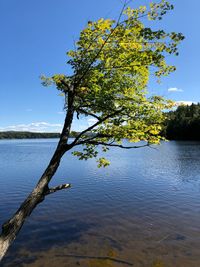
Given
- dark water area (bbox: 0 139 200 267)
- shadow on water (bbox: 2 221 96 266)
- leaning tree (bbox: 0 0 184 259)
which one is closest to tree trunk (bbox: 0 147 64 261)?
leaning tree (bbox: 0 0 184 259)

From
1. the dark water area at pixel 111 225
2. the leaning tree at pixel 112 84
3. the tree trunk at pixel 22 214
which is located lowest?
the dark water area at pixel 111 225

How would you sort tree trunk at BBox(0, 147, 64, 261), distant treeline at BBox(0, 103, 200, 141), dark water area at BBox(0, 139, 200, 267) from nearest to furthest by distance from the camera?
tree trunk at BBox(0, 147, 64, 261)
dark water area at BBox(0, 139, 200, 267)
distant treeline at BBox(0, 103, 200, 141)

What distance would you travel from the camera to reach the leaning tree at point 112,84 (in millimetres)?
9461

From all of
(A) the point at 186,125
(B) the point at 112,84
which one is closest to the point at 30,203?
(B) the point at 112,84

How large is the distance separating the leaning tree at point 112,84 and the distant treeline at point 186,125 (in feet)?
474

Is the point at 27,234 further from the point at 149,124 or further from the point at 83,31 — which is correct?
the point at 83,31

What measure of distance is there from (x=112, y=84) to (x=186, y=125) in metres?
157

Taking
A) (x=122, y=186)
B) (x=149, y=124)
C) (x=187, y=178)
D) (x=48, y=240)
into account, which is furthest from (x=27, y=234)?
(x=187, y=178)

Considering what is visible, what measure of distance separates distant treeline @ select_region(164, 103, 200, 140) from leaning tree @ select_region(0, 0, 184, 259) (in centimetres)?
14447

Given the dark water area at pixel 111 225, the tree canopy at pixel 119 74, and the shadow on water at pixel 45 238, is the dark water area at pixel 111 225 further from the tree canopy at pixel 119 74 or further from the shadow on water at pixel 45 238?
the tree canopy at pixel 119 74

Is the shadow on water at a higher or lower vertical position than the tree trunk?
lower

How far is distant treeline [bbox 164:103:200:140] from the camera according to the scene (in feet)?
498

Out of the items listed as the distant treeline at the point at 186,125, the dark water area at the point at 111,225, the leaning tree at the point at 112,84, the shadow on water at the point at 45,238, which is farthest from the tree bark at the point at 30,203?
the distant treeline at the point at 186,125

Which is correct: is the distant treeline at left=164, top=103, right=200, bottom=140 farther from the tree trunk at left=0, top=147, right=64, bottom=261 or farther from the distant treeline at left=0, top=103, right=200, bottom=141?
the tree trunk at left=0, top=147, right=64, bottom=261
